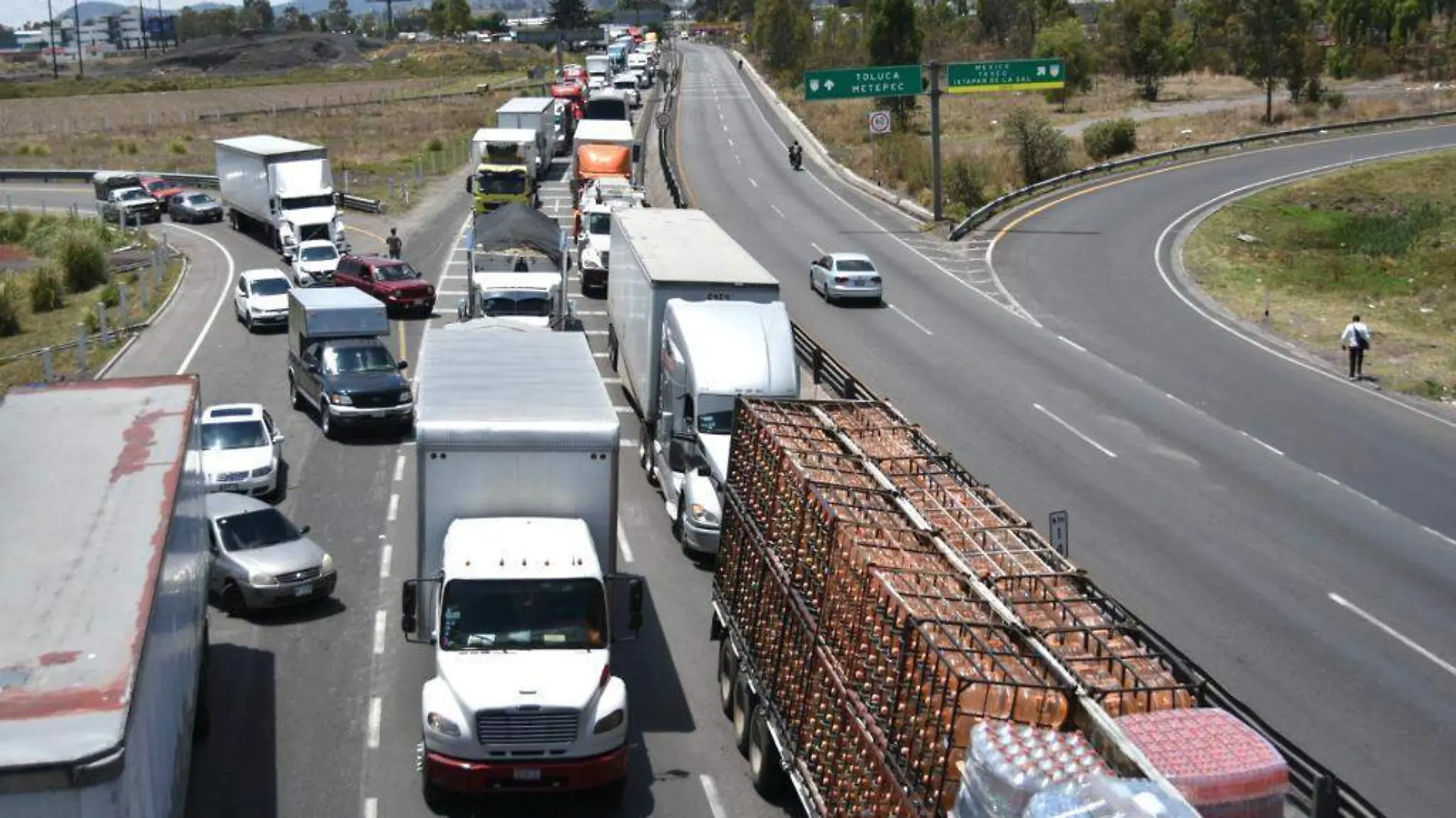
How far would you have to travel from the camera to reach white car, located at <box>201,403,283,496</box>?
84.2 ft

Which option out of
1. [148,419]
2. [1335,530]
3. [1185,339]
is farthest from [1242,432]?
[148,419]

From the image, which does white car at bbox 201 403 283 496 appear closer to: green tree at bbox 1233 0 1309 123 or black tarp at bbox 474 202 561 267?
black tarp at bbox 474 202 561 267

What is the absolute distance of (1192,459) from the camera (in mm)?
28781

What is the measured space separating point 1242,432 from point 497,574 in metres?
19.5

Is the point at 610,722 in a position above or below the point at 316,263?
below

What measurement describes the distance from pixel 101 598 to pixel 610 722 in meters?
5.20

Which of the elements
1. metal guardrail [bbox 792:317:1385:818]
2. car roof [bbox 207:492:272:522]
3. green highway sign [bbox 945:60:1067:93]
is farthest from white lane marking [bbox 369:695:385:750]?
green highway sign [bbox 945:60:1067:93]

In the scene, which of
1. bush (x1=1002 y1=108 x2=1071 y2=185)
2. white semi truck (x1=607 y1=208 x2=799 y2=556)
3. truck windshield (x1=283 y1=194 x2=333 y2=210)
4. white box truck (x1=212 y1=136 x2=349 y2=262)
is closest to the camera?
white semi truck (x1=607 y1=208 x2=799 y2=556)

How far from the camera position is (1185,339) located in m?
39.5

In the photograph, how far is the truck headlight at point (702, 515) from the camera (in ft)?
75.1

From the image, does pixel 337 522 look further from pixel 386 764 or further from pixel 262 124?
pixel 262 124

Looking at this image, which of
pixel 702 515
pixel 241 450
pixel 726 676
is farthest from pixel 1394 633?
pixel 241 450

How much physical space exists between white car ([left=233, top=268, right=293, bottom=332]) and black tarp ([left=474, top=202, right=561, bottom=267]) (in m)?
5.55

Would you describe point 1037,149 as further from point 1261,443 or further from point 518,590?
point 518,590
